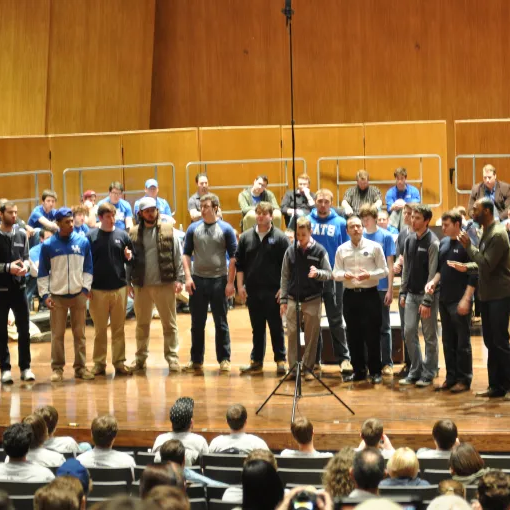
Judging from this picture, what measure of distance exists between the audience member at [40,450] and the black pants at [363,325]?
303 cm

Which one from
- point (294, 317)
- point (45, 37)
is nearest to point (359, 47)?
point (45, 37)

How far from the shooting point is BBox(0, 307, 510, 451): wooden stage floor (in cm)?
691

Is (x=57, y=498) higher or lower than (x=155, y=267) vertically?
lower

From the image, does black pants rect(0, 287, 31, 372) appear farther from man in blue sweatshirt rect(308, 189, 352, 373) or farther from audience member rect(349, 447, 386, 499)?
audience member rect(349, 447, 386, 499)

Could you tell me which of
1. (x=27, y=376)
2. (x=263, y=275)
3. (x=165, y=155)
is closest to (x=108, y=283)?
(x=27, y=376)

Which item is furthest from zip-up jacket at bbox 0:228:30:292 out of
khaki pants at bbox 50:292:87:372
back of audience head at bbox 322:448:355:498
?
back of audience head at bbox 322:448:355:498

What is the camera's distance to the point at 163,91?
16.0 meters

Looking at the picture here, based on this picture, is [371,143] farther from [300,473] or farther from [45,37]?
[300,473]

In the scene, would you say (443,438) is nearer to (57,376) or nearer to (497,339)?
(497,339)

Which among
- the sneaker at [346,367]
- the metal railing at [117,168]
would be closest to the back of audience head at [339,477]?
the sneaker at [346,367]

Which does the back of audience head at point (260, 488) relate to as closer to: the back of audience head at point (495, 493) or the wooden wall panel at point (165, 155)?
the back of audience head at point (495, 493)

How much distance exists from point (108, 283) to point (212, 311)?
0.94 meters

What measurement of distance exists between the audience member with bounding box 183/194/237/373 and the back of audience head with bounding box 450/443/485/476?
3.87 metres

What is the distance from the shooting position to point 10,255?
8414 mm
